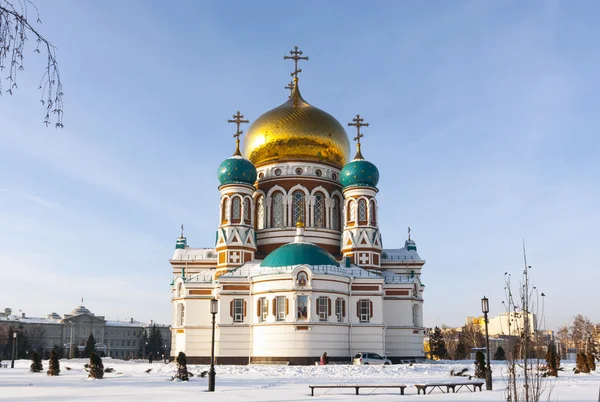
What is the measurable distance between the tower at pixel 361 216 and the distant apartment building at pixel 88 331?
2469 inches

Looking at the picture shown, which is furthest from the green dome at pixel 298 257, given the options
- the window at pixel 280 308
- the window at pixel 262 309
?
the window at pixel 262 309

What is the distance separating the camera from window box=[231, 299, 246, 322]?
123 ft

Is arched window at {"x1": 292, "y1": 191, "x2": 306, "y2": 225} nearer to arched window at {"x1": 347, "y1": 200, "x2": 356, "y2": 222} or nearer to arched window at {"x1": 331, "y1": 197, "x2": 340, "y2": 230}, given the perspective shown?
arched window at {"x1": 331, "y1": 197, "x2": 340, "y2": 230}

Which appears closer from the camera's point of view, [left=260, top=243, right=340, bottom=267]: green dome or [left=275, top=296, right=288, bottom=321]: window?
[left=275, top=296, right=288, bottom=321]: window

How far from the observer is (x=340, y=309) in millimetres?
36469

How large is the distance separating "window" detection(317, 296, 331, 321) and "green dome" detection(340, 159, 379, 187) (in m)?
8.85

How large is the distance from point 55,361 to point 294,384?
39.5 feet

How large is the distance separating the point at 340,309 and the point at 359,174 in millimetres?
9362

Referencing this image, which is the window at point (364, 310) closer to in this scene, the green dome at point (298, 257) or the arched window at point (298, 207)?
the green dome at point (298, 257)

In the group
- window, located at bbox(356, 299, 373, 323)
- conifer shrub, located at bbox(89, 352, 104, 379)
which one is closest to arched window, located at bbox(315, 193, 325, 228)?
window, located at bbox(356, 299, 373, 323)

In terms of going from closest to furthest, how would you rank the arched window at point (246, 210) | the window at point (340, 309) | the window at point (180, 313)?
the window at point (340, 309), the window at point (180, 313), the arched window at point (246, 210)

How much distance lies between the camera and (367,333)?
Answer: 36938mm

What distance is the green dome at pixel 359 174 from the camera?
41.4 meters

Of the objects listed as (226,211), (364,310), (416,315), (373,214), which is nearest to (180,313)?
(226,211)
